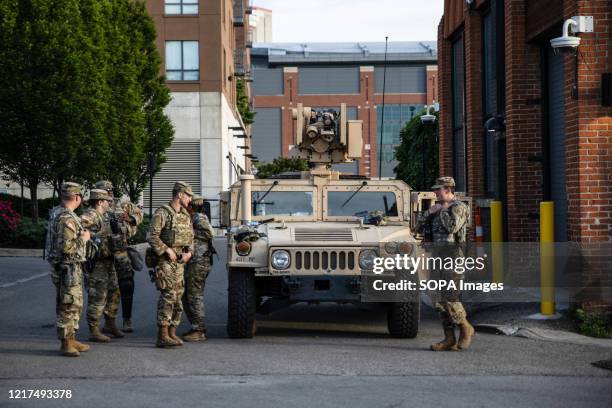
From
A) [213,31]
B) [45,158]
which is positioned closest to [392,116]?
[213,31]

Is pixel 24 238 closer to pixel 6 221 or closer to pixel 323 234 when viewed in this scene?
pixel 6 221

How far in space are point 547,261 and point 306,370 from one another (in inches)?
178

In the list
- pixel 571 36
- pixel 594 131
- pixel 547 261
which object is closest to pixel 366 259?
pixel 547 261

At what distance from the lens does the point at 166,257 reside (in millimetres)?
10789

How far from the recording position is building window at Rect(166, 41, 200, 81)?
48906mm

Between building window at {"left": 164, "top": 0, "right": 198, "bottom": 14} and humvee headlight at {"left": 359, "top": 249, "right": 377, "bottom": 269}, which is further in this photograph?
building window at {"left": 164, "top": 0, "right": 198, "bottom": 14}

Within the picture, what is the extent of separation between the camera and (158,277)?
35.3ft

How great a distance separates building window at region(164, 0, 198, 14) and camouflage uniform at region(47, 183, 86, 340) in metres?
39.8

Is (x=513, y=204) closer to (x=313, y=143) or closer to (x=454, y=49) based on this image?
(x=313, y=143)

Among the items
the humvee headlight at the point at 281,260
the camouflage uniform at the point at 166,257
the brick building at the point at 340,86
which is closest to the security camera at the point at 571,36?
the humvee headlight at the point at 281,260

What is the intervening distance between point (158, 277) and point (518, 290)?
556cm

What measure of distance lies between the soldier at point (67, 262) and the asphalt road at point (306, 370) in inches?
11.0

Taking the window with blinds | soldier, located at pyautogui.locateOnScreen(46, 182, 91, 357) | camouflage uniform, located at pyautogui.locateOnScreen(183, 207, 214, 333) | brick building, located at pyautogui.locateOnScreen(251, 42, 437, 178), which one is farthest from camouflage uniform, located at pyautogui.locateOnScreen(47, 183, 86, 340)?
brick building, located at pyautogui.locateOnScreen(251, 42, 437, 178)

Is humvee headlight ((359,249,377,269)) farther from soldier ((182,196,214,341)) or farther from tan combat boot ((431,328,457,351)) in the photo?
soldier ((182,196,214,341))
